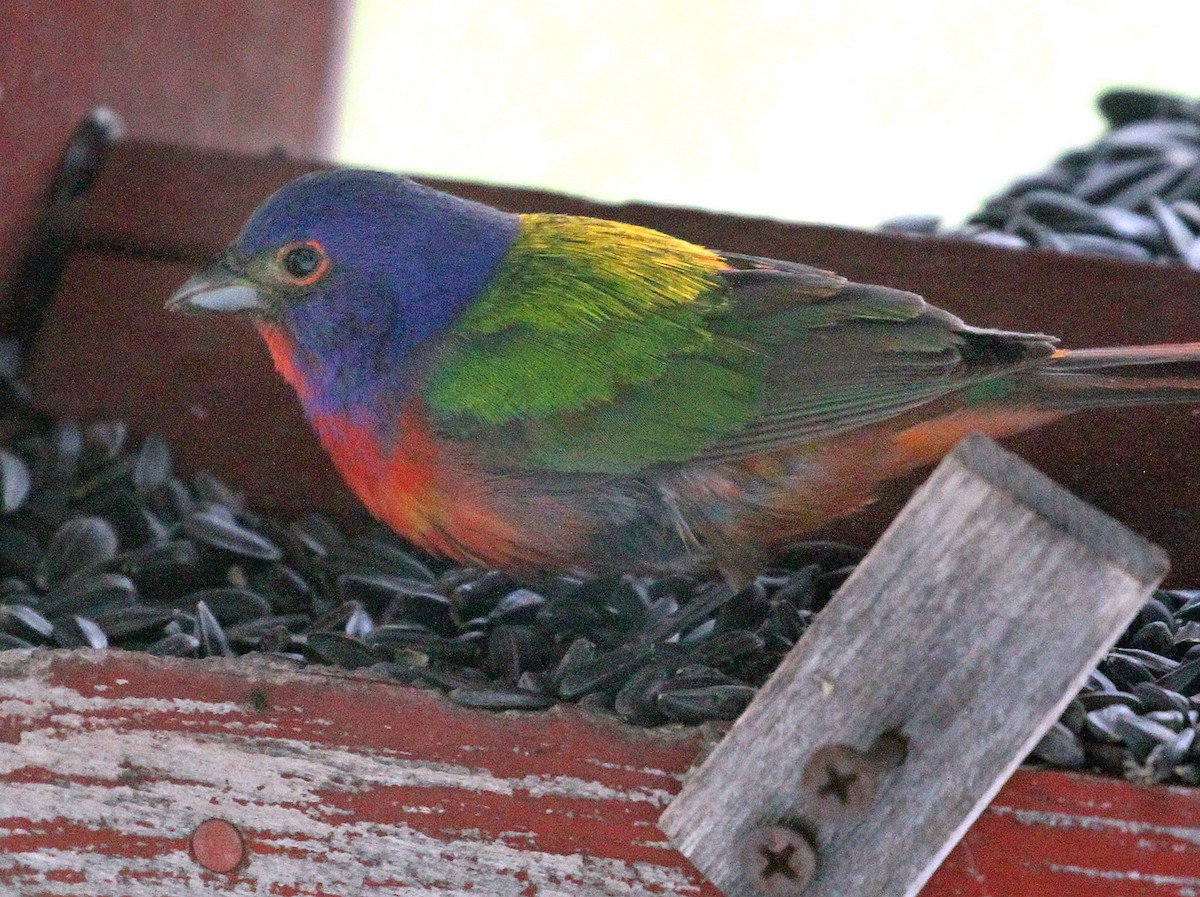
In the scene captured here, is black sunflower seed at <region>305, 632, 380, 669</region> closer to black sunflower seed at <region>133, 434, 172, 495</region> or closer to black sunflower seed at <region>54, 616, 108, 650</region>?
black sunflower seed at <region>54, 616, 108, 650</region>

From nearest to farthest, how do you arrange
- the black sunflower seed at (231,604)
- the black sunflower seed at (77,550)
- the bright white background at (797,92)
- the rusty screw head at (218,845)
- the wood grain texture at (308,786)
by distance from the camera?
1. the wood grain texture at (308,786)
2. the rusty screw head at (218,845)
3. the black sunflower seed at (231,604)
4. the black sunflower seed at (77,550)
5. the bright white background at (797,92)

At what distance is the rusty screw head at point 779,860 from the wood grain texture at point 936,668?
0.02 metres

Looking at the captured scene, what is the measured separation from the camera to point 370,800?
6.62 feet

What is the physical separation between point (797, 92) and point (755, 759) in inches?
134

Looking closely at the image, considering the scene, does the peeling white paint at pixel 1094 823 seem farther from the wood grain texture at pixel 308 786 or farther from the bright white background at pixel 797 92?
the bright white background at pixel 797 92

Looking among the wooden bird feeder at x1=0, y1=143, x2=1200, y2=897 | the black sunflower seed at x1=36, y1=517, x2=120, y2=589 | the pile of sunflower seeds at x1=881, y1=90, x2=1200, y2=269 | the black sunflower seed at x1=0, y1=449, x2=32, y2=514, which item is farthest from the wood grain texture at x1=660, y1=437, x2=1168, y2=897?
the black sunflower seed at x1=0, y1=449, x2=32, y2=514

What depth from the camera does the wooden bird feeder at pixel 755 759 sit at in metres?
1.63

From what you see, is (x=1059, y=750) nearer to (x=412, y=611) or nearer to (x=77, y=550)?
(x=412, y=611)

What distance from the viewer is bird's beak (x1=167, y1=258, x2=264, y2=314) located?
8.04 ft

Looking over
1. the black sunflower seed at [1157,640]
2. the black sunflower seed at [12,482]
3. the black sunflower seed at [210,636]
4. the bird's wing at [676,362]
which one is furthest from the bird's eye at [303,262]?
the black sunflower seed at [1157,640]

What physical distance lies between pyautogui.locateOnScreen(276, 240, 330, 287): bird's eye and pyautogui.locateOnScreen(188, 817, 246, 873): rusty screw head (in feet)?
2.86

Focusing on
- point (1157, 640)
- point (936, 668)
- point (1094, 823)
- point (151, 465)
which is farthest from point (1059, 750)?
point (151, 465)

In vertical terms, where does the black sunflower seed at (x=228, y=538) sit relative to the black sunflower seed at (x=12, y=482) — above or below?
above

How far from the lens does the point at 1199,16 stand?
519 cm
